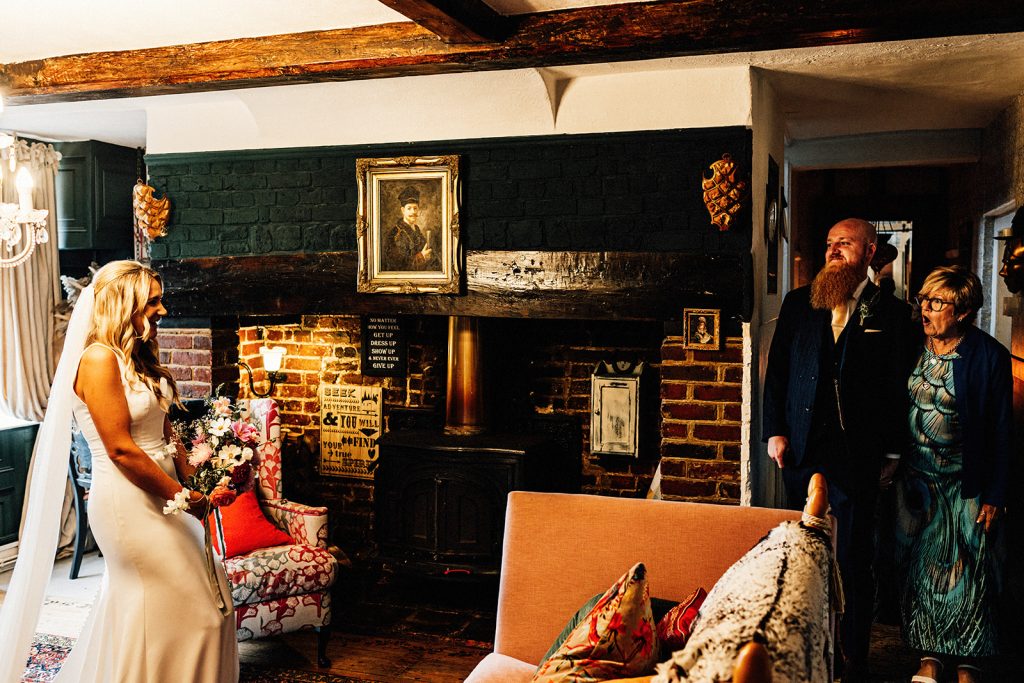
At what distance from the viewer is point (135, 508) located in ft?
9.26

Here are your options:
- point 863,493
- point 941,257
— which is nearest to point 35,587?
point 863,493

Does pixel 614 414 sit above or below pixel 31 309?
below

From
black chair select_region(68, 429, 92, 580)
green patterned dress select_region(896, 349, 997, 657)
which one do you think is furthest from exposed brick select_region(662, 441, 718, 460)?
black chair select_region(68, 429, 92, 580)

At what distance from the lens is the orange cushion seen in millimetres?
3701

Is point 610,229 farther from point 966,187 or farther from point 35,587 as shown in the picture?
point 966,187

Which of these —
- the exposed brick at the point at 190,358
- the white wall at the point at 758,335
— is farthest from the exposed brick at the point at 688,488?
the exposed brick at the point at 190,358

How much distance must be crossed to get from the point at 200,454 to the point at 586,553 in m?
1.32

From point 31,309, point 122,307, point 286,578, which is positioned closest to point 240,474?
point 122,307

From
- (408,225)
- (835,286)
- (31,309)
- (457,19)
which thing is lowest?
(31,309)

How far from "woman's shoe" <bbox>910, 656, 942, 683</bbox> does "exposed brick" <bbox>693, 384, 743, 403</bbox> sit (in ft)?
3.99

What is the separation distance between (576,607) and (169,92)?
2.57 m

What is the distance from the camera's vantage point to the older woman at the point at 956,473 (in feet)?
10.4

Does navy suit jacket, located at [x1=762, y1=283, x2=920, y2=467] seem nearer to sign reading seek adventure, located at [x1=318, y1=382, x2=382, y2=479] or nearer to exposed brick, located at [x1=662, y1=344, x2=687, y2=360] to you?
exposed brick, located at [x1=662, y1=344, x2=687, y2=360]

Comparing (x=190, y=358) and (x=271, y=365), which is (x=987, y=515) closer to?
(x=271, y=365)
